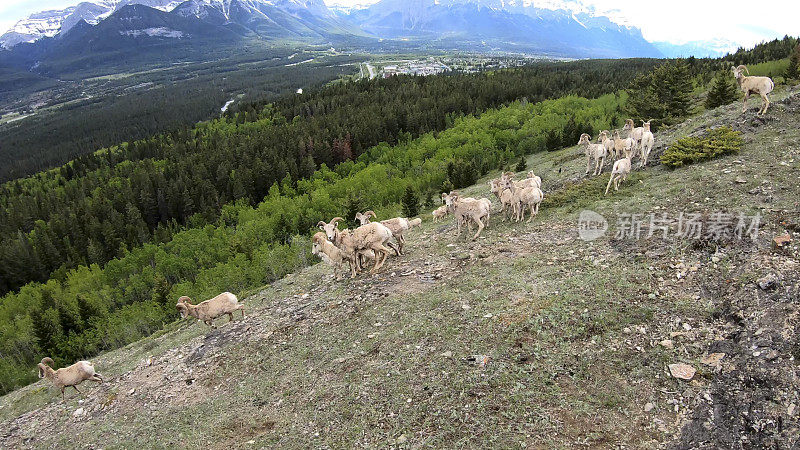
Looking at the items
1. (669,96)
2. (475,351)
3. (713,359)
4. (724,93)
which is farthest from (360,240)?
(669,96)

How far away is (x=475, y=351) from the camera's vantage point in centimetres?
1180

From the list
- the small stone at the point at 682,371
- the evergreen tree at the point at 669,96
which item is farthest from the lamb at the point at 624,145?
the evergreen tree at the point at 669,96

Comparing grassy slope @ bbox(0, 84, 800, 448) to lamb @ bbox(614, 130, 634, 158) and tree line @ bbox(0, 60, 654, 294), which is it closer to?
lamb @ bbox(614, 130, 634, 158)

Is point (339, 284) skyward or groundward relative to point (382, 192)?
skyward

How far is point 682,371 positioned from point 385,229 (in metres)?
12.0

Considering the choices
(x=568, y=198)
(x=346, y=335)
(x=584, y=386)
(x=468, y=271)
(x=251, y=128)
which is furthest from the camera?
(x=251, y=128)

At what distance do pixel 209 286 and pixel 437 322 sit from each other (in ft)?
148

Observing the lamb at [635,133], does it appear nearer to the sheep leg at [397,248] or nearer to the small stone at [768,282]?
the small stone at [768,282]

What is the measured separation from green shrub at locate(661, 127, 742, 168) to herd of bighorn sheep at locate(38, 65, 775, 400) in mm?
1532

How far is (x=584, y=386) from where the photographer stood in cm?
973

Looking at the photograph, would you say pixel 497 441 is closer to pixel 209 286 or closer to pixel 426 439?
pixel 426 439

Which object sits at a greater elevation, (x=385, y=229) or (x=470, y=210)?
(x=470, y=210)

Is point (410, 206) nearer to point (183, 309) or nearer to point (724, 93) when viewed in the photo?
point (183, 309)

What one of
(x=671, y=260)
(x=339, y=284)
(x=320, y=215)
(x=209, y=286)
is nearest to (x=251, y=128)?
(x=320, y=215)
